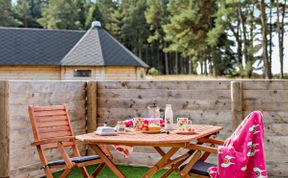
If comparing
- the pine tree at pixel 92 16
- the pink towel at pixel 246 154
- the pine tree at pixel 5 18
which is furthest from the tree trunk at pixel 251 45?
the pine tree at pixel 5 18

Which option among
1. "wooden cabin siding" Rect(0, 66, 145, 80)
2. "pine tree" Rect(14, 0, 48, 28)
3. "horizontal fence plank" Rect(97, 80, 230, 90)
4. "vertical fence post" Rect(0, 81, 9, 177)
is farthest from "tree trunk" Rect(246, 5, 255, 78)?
"pine tree" Rect(14, 0, 48, 28)

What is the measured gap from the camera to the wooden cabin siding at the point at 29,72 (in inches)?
629

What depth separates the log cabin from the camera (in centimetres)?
1611

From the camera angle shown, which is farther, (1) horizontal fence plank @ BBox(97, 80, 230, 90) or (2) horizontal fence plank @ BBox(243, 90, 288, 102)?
(1) horizontal fence plank @ BBox(97, 80, 230, 90)

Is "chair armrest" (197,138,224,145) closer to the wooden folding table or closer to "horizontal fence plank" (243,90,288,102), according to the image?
the wooden folding table

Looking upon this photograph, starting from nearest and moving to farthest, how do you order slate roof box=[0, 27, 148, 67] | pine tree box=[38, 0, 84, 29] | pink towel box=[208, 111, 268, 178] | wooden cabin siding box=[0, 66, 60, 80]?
pink towel box=[208, 111, 268, 178] → wooden cabin siding box=[0, 66, 60, 80] → slate roof box=[0, 27, 148, 67] → pine tree box=[38, 0, 84, 29]

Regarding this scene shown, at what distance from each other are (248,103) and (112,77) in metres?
11.4

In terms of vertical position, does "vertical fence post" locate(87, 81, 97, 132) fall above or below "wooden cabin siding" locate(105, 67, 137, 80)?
below

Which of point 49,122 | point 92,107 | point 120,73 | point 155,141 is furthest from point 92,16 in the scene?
point 155,141

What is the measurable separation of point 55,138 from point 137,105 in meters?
2.12

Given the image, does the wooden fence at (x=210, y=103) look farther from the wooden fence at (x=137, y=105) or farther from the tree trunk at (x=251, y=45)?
the tree trunk at (x=251, y=45)

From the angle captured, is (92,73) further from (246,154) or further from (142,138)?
(246,154)

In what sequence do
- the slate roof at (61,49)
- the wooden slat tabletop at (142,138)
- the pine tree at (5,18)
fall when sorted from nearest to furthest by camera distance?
the wooden slat tabletop at (142,138)
the slate roof at (61,49)
the pine tree at (5,18)

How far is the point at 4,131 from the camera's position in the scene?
4695 millimetres
